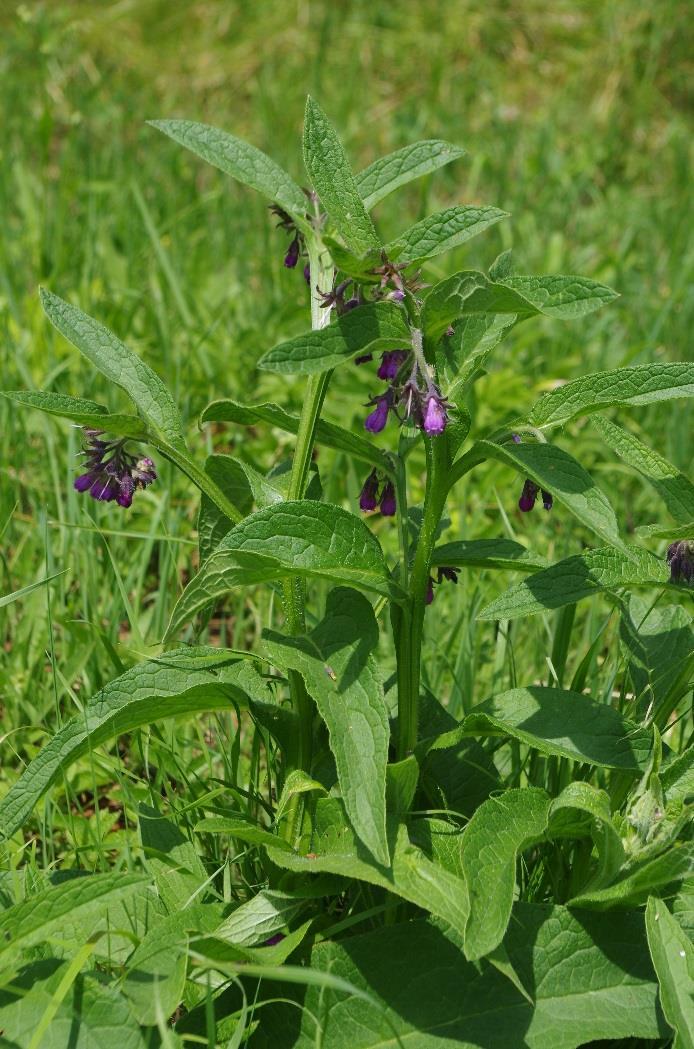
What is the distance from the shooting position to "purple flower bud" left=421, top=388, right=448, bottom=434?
1.52m

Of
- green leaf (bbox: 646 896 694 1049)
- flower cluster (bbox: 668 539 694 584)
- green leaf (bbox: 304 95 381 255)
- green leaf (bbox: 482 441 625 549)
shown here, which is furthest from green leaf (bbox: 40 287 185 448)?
green leaf (bbox: 646 896 694 1049)

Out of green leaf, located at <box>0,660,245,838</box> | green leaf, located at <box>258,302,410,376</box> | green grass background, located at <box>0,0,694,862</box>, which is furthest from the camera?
green grass background, located at <box>0,0,694,862</box>

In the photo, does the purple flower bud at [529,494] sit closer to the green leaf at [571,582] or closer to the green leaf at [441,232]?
the green leaf at [571,582]

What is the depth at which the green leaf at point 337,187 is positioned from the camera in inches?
61.6

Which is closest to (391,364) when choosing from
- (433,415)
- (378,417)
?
(378,417)

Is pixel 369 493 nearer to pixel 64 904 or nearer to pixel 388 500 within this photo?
pixel 388 500

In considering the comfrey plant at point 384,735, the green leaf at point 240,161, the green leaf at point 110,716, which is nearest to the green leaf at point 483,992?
the comfrey plant at point 384,735

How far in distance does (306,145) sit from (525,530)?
1.91 metres

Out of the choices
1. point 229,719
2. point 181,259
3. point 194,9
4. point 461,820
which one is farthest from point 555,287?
point 194,9

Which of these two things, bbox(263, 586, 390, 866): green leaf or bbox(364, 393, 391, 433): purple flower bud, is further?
bbox(364, 393, 391, 433): purple flower bud

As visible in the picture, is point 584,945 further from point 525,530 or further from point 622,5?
point 622,5

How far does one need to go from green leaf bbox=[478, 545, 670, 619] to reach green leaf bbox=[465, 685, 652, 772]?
0.16 metres

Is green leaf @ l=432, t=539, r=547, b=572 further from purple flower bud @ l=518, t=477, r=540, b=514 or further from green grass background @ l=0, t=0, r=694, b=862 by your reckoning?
green grass background @ l=0, t=0, r=694, b=862

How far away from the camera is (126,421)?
1.66 meters
